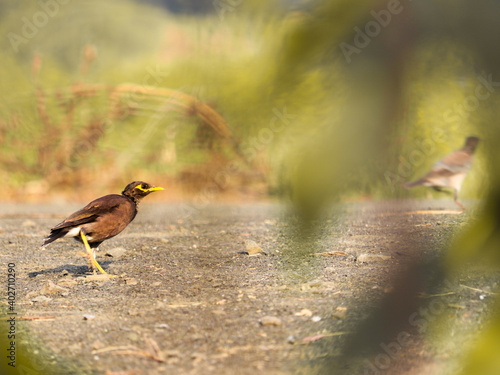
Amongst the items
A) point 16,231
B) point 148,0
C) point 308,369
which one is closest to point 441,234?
point 308,369

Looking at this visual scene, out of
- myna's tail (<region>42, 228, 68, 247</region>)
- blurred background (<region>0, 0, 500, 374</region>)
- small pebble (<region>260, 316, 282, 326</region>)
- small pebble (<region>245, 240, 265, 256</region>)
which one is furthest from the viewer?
myna's tail (<region>42, 228, 68, 247</region>)

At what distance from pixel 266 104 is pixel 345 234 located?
0.17m

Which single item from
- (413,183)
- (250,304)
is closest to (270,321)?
(250,304)

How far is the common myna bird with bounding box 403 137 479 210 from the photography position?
1.69ft

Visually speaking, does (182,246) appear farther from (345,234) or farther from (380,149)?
(380,149)

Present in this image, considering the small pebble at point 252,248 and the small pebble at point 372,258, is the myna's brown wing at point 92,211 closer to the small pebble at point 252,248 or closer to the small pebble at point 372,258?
the small pebble at point 252,248

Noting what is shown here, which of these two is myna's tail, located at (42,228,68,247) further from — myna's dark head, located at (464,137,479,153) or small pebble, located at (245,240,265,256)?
myna's dark head, located at (464,137,479,153)

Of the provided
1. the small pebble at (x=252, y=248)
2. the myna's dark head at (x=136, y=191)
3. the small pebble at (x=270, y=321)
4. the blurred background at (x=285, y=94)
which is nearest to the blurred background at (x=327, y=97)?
the blurred background at (x=285, y=94)

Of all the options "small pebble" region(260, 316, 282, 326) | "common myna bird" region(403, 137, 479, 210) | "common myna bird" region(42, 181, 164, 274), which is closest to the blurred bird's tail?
"common myna bird" region(403, 137, 479, 210)

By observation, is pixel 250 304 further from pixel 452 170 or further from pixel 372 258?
pixel 452 170

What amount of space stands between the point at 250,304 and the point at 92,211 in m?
0.86

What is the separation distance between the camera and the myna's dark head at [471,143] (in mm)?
513

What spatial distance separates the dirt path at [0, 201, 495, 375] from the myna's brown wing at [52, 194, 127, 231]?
0.65 ft

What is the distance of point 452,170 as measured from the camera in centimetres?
→ 54
